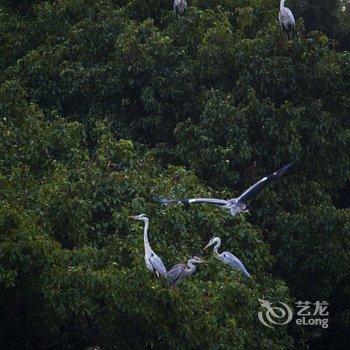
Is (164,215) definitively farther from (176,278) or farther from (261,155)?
(261,155)

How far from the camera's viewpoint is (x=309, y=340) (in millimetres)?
14984

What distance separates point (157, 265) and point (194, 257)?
0.89 meters

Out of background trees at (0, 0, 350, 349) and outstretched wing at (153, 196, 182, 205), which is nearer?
background trees at (0, 0, 350, 349)

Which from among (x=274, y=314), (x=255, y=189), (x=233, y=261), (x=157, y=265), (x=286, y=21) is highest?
(x=286, y=21)

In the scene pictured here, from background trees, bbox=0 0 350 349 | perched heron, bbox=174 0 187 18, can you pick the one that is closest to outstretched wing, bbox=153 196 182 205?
background trees, bbox=0 0 350 349

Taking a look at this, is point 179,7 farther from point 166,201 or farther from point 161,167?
point 166,201

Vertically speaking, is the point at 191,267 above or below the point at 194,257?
above

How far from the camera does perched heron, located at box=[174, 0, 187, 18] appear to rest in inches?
590

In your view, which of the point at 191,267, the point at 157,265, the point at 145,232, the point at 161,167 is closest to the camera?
the point at 157,265

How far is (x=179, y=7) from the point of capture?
15.1 m

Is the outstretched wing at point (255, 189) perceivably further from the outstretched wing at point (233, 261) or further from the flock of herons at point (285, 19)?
the flock of herons at point (285, 19)

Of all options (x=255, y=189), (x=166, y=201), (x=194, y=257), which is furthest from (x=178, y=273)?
(x=255, y=189)

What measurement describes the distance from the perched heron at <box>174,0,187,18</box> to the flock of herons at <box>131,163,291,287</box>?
322 centimetres

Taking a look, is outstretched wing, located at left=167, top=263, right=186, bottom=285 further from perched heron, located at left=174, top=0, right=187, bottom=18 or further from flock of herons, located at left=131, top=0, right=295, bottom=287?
perched heron, located at left=174, top=0, right=187, bottom=18
